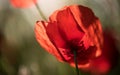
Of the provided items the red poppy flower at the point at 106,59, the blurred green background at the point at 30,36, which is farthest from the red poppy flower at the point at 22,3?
the red poppy flower at the point at 106,59

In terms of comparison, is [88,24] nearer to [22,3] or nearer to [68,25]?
[68,25]

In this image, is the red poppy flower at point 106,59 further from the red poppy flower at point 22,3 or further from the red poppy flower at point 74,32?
the red poppy flower at point 22,3

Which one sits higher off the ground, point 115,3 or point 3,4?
point 3,4

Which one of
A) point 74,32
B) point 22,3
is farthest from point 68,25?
point 22,3

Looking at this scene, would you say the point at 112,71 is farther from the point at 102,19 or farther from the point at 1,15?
the point at 1,15

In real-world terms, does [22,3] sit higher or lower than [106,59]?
higher

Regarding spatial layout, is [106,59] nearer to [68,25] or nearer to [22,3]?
[68,25]

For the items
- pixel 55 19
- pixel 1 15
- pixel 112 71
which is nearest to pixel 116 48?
pixel 112 71
